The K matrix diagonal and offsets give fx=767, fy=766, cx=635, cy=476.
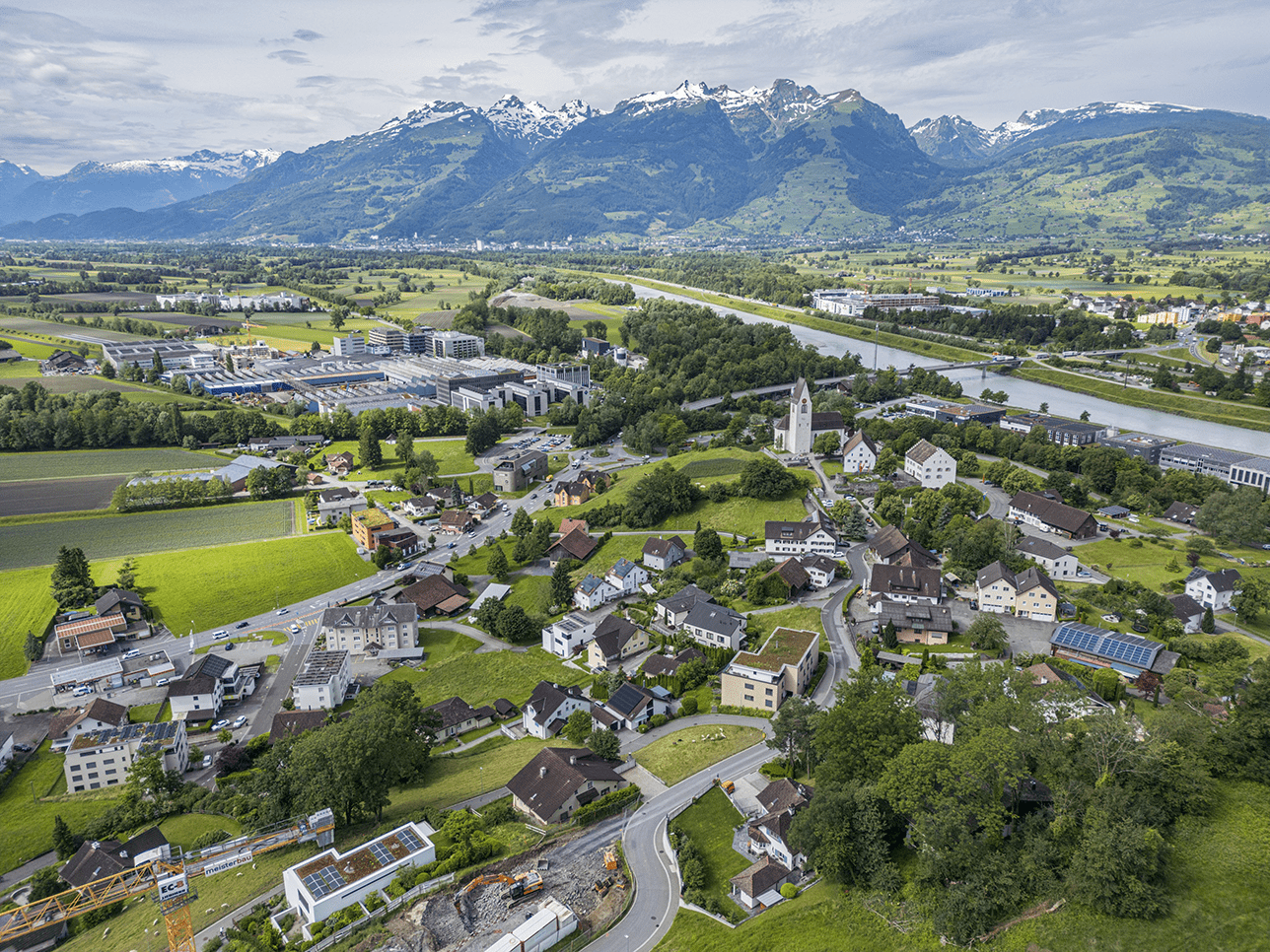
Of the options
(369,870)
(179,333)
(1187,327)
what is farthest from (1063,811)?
(179,333)

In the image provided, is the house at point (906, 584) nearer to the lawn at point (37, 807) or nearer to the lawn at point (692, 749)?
the lawn at point (692, 749)

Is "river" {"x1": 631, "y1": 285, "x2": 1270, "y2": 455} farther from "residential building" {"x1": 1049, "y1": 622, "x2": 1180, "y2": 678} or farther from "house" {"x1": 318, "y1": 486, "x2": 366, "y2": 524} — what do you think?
"house" {"x1": 318, "y1": 486, "x2": 366, "y2": 524}

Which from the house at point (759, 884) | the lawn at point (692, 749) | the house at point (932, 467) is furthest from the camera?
the house at point (932, 467)

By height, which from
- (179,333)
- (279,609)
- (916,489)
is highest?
(179,333)

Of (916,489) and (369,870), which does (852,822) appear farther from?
(916,489)

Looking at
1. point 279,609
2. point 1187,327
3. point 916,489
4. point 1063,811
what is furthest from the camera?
point 1187,327

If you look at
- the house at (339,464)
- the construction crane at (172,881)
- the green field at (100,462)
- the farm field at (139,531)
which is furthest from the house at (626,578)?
the green field at (100,462)
